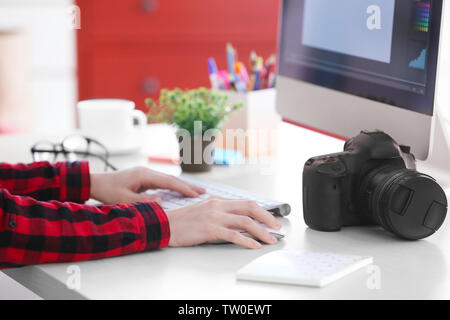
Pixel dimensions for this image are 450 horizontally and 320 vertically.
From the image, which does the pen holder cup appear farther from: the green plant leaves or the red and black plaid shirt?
the red and black plaid shirt

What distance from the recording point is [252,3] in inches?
111

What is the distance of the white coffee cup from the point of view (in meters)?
1.40

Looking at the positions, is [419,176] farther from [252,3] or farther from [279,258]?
[252,3]

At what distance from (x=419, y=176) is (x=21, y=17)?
2003 millimetres

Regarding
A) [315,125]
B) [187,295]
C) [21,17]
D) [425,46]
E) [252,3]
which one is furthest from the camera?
[252,3]

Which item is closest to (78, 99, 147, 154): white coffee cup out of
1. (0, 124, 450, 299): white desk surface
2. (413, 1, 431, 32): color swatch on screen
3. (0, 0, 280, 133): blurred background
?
(0, 124, 450, 299): white desk surface

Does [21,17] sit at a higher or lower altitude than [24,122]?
higher

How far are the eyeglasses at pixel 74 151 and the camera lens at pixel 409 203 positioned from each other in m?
0.54

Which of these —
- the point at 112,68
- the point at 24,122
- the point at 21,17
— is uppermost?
the point at 21,17

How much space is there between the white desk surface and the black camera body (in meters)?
0.02

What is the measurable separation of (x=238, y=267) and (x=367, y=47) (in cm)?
47

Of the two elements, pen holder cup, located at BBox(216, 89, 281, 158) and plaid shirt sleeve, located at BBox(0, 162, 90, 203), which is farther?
pen holder cup, located at BBox(216, 89, 281, 158)

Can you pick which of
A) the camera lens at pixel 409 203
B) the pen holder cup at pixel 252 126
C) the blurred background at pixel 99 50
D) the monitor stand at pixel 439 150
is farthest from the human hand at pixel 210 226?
the blurred background at pixel 99 50

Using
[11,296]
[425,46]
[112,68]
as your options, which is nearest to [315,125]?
[425,46]
